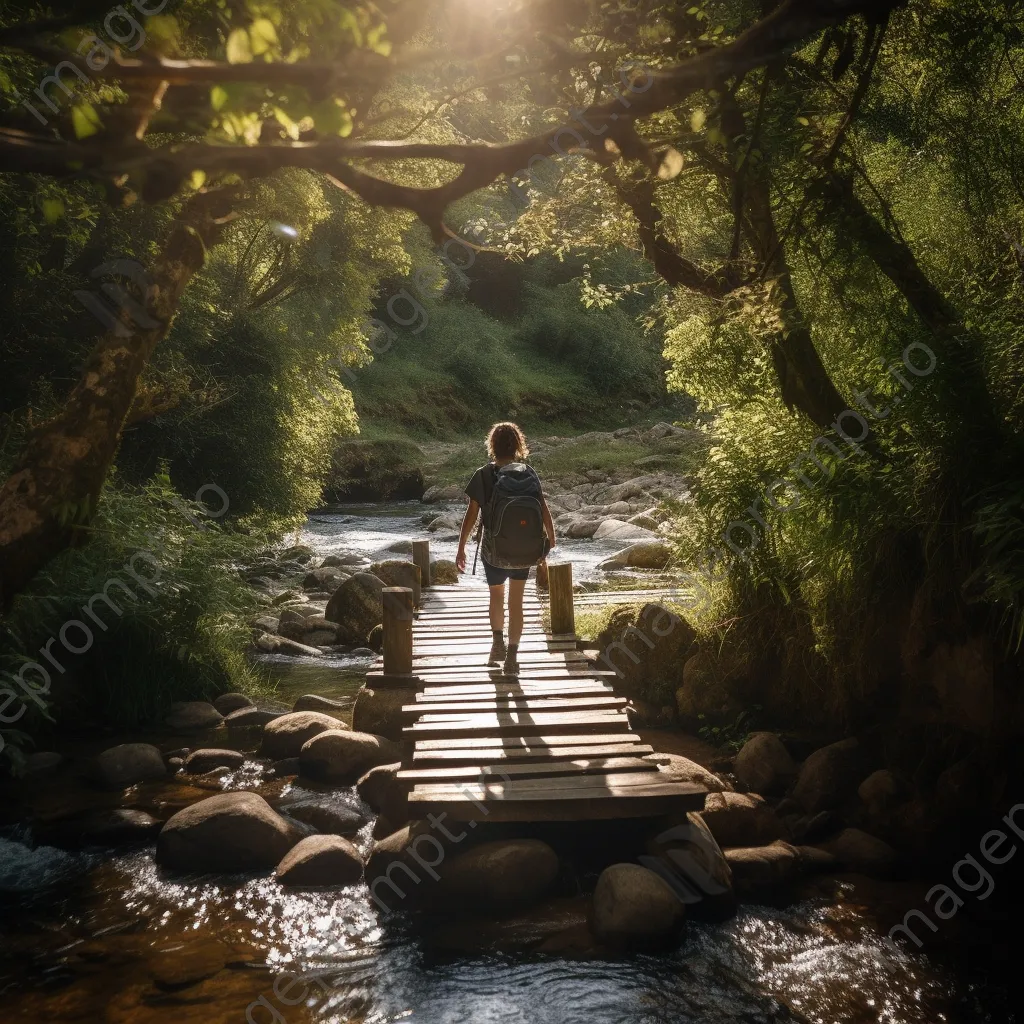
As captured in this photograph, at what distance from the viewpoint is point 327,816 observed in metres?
6.75

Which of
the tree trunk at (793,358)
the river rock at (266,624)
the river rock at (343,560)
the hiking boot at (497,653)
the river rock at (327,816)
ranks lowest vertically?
the river rock at (327,816)

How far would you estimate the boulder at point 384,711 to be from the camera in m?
8.38

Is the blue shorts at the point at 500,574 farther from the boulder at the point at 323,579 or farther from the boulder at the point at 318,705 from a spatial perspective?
the boulder at the point at 323,579

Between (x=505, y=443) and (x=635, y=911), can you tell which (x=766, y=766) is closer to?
(x=635, y=911)

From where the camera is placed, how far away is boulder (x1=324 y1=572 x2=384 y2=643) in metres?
12.8

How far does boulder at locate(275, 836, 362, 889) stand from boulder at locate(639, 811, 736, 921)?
1.79m

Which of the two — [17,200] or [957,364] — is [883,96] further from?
[17,200]

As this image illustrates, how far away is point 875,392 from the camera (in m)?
7.55

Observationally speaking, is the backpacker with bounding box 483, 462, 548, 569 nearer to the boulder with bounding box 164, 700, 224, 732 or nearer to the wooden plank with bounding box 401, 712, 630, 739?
the wooden plank with bounding box 401, 712, 630, 739

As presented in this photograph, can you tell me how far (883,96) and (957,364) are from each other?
310 centimetres

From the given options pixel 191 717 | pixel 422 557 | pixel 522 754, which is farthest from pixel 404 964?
pixel 422 557

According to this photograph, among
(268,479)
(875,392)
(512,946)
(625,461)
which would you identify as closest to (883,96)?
(875,392)

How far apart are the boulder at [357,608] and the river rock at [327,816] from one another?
19.2ft

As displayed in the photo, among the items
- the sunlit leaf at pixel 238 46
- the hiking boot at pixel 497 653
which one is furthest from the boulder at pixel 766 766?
the sunlit leaf at pixel 238 46
